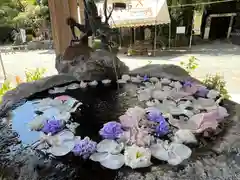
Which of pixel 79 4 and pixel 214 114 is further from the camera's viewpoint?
pixel 79 4

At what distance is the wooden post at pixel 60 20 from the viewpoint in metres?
3.17

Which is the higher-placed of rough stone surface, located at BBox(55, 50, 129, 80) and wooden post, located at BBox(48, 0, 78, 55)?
wooden post, located at BBox(48, 0, 78, 55)

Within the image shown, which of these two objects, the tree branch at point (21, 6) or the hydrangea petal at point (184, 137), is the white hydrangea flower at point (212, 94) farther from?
the tree branch at point (21, 6)

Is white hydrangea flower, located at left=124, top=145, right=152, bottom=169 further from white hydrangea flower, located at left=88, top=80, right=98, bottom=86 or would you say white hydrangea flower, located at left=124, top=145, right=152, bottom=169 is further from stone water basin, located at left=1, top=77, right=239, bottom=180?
white hydrangea flower, located at left=88, top=80, right=98, bottom=86

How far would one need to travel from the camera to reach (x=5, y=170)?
38.7 inches

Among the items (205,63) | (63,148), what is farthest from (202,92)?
(205,63)

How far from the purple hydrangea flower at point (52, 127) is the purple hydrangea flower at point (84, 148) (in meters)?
0.20

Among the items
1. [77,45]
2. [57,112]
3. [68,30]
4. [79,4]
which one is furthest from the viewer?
[79,4]

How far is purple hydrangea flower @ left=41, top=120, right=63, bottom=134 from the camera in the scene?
1228 millimetres

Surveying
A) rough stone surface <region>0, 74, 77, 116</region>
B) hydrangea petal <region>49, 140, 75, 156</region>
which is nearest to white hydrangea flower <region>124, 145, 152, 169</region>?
hydrangea petal <region>49, 140, 75, 156</region>

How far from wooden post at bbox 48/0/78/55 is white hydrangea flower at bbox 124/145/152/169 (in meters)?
2.52

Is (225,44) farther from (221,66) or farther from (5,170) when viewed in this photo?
(5,170)

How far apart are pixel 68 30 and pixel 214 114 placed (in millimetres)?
2617

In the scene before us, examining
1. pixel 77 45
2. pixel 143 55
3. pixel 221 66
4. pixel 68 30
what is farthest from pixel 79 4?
pixel 143 55
